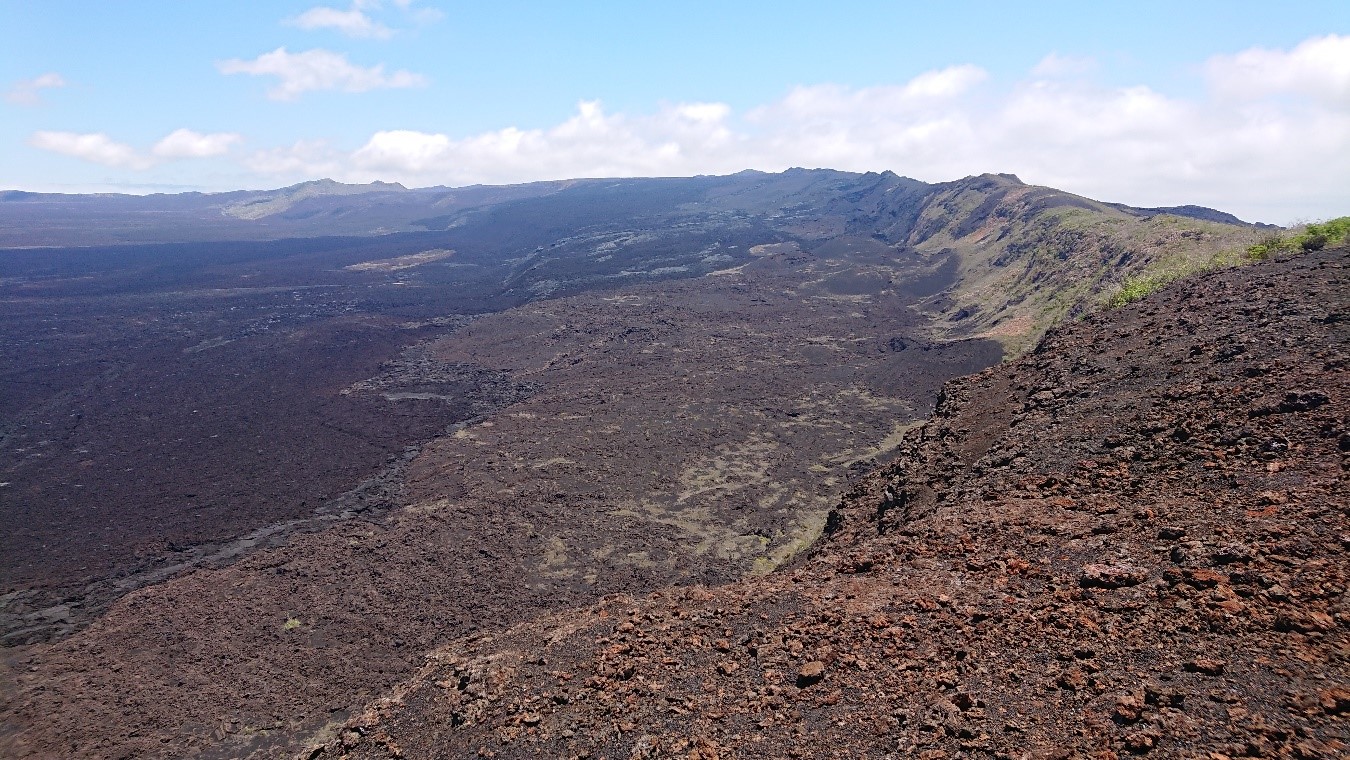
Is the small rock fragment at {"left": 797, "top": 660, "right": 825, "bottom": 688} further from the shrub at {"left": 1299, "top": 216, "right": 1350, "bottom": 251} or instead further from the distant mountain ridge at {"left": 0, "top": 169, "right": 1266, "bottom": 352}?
the distant mountain ridge at {"left": 0, "top": 169, "right": 1266, "bottom": 352}

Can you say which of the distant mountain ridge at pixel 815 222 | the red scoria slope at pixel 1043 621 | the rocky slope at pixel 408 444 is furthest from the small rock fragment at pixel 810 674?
the distant mountain ridge at pixel 815 222

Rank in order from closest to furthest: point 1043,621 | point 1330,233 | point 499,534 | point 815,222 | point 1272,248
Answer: point 1043,621
point 1330,233
point 499,534
point 1272,248
point 815,222

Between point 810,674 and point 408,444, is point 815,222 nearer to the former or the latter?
point 408,444

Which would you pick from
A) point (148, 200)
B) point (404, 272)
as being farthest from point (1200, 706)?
point (148, 200)

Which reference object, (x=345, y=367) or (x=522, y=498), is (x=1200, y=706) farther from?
(x=345, y=367)

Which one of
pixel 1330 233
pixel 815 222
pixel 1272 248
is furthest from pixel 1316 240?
pixel 815 222

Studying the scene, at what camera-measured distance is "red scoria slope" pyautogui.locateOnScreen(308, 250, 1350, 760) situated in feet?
17.8

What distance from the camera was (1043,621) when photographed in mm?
6734

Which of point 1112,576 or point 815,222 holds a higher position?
point 815,222

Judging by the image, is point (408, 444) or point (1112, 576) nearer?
point (1112, 576)

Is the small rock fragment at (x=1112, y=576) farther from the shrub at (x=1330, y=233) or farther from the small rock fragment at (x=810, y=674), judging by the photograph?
the shrub at (x=1330, y=233)

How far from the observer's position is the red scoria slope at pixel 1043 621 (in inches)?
213

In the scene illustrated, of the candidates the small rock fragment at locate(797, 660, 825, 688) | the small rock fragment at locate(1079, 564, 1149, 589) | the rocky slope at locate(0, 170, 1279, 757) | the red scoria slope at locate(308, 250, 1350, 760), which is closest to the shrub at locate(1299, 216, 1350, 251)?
the red scoria slope at locate(308, 250, 1350, 760)

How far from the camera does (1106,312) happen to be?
17500 mm
